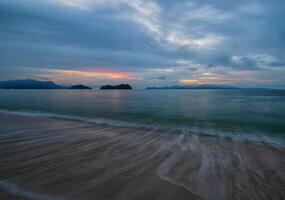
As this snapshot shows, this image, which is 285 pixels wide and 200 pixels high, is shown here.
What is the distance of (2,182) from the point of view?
4.73m

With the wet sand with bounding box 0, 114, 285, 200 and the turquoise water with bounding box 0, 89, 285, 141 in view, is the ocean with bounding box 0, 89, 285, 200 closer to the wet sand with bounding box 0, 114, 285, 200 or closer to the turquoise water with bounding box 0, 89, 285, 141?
the wet sand with bounding box 0, 114, 285, 200

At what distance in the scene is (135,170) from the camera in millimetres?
5824

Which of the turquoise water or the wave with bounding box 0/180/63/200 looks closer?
the wave with bounding box 0/180/63/200

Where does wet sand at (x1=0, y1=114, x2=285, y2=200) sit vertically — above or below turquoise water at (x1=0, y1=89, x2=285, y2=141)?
above

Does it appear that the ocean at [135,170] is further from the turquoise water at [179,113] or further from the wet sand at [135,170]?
the turquoise water at [179,113]

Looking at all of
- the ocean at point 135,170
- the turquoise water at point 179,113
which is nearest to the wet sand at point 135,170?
the ocean at point 135,170

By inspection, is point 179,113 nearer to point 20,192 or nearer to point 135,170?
point 135,170

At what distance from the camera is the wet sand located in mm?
4512

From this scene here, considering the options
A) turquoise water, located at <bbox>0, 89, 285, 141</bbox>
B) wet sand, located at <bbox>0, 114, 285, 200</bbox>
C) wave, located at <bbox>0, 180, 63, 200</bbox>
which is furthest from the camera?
turquoise water, located at <bbox>0, 89, 285, 141</bbox>

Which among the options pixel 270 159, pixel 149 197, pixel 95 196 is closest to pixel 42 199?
pixel 95 196

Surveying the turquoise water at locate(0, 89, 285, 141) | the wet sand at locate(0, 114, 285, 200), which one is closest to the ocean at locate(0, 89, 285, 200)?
the wet sand at locate(0, 114, 285, 200)

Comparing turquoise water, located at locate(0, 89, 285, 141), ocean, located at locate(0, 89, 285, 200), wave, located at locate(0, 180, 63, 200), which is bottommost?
turquoise water, located at locate(0, 89, 285, 141)

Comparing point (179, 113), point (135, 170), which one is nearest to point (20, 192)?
point (135, 170)

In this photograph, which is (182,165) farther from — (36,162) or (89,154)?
(36,162)
